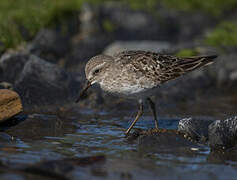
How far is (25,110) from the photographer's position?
1060 cm

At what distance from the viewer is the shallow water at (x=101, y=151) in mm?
6699

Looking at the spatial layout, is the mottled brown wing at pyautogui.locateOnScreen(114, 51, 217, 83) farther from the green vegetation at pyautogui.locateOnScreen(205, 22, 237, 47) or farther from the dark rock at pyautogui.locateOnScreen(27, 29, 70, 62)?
the green vegetation at pyautogui.locateOnScreen(205, 22, 237, 47)

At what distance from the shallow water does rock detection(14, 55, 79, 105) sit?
86 centimetres

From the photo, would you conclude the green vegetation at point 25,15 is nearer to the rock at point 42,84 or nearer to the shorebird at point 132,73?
the rock at point 42,84

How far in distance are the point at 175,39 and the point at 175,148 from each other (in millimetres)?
9791

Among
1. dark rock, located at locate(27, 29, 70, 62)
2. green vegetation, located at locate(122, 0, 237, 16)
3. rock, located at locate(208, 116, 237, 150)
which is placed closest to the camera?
rock, located at locate(208, 116, 237, 150)

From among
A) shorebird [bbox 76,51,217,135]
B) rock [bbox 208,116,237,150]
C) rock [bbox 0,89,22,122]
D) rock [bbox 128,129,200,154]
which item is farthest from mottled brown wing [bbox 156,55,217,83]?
rock [bbox 0,89,22,122]

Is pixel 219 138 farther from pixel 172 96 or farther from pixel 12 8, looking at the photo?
pixel 12 8

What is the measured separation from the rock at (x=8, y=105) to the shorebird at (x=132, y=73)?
55.8 inches

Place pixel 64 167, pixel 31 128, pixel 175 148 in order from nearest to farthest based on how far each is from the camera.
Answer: pixel 64 167, pixel 175 148, pixel 31 128

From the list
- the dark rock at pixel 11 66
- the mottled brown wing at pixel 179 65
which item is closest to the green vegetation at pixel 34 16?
the dark rock at pixel 11 66

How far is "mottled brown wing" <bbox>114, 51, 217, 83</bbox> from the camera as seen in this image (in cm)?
938

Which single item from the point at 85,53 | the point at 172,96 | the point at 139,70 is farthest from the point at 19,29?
the point at 139,70

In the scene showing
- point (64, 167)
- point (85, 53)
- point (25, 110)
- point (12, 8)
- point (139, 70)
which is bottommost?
point (64, 167)
